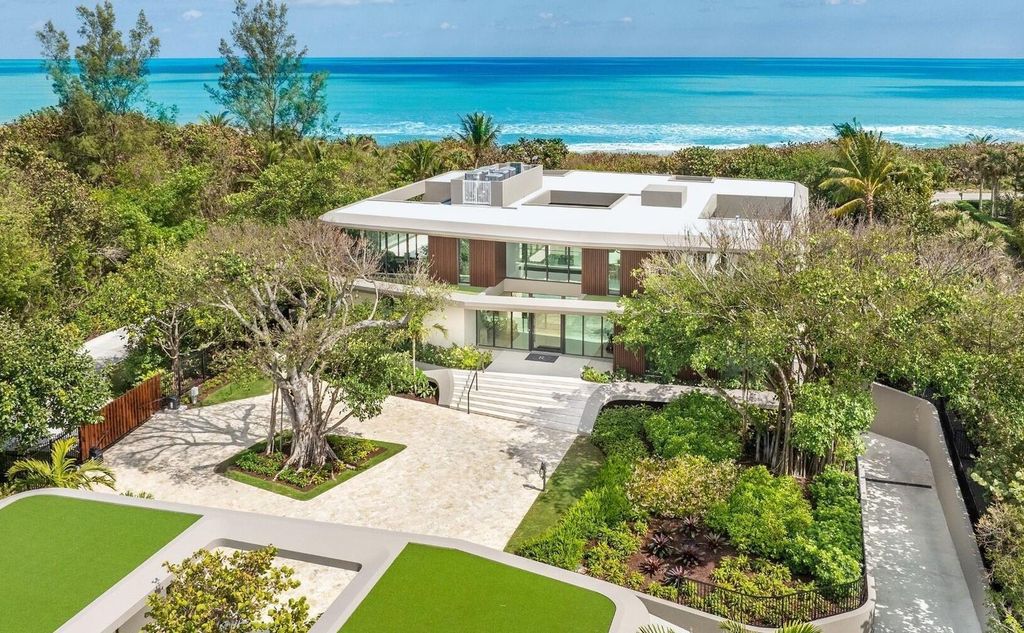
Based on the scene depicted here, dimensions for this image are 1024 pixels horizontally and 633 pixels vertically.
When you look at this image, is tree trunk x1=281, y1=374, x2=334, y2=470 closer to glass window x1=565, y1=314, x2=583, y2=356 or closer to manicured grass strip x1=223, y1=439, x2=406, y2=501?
manicured grass strip x1=223, y1=439, x2=406, y2=501

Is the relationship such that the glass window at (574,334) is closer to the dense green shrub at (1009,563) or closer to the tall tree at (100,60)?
the dense green shrub at (1009,563)

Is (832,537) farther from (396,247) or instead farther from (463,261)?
(396,247)

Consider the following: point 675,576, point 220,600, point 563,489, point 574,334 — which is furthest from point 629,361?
point 220,600

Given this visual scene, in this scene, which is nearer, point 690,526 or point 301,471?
point 690,526

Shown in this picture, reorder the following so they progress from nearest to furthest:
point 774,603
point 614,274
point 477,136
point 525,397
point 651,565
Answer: point 774,603, point 651,565, point 525,397, point 614,274, point 477,136

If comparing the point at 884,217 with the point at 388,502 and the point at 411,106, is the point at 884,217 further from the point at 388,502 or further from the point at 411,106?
the point at 411,106

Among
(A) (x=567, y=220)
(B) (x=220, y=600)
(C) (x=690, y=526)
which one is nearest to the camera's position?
(B) (x=220, y=600)

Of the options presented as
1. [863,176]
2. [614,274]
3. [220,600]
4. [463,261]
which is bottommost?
[220,600]
